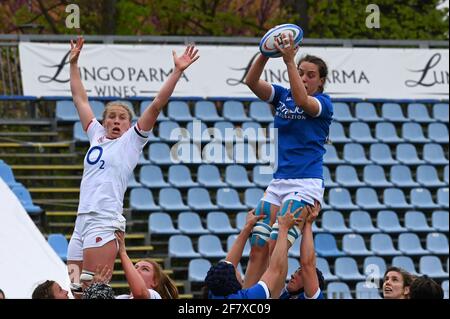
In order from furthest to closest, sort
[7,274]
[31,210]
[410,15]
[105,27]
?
[410,15] < [105,27] < [31,210] < [7,274]

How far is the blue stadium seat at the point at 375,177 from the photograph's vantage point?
20.2 m

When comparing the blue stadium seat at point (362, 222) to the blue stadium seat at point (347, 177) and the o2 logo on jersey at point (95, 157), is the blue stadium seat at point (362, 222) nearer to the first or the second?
the blue stadium seat at point (347, 177)

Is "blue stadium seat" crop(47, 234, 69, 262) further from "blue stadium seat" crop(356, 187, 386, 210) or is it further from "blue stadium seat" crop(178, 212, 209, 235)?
"blue stadium seat" crop(356, 187, 386, 210)

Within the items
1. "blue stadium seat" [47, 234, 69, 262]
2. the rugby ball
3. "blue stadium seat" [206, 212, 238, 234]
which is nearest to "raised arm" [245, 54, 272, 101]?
the rugby ball

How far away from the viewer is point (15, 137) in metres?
19.7

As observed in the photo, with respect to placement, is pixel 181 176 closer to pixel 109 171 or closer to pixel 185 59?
pixel 109 171

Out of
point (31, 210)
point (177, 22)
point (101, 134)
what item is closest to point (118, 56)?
point (31, 210)

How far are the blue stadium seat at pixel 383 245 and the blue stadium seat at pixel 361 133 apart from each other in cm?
198

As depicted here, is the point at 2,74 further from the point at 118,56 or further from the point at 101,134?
the point at 101,134

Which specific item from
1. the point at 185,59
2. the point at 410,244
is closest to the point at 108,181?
the point at 185,59

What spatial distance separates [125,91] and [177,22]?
6658mm

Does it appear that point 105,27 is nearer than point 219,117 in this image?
No

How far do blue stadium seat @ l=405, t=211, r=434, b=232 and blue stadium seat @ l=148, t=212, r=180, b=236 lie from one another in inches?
145

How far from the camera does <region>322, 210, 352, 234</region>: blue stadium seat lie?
18953mm
